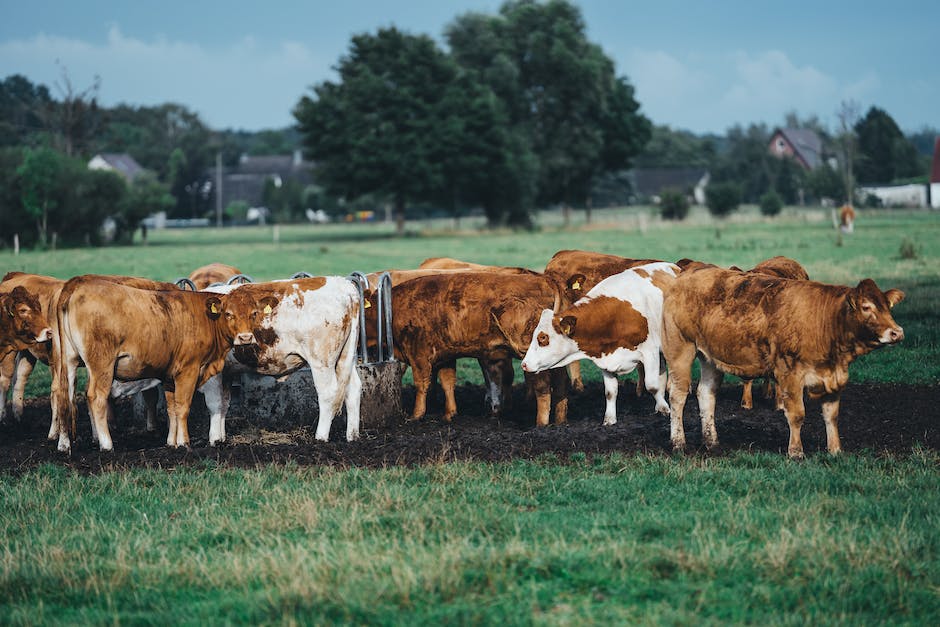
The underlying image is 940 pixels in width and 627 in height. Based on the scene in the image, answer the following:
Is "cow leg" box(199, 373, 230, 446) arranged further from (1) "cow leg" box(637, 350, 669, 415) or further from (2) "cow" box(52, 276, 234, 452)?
(1) "cow leg" box(637, 350, 669, 415)

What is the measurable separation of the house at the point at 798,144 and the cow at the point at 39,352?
131900 millimetres

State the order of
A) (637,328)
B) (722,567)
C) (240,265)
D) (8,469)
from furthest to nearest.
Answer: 1. (240,265)
2. (637,328)
3. (8,469)
4. (722,567)

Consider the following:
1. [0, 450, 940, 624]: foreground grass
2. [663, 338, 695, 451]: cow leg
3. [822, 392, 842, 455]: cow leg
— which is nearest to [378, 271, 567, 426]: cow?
[663, 338, 695, 451]: cow leg

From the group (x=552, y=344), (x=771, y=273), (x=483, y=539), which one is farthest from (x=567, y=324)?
(x=483, y=539)

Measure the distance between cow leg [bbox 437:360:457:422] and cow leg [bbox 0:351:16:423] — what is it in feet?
16.4

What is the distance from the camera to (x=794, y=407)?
9297 mm

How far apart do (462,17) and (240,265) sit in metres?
39.8

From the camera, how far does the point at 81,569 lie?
658 cm

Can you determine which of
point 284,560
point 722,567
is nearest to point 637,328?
point 722,567

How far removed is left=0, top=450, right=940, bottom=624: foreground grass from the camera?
19.5 feet

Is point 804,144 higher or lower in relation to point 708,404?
higher

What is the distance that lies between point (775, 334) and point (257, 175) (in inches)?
5384

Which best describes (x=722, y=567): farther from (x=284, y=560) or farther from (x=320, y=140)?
(x=320, y=140)

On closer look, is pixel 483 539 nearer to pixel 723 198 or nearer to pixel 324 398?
pixel 324 398
